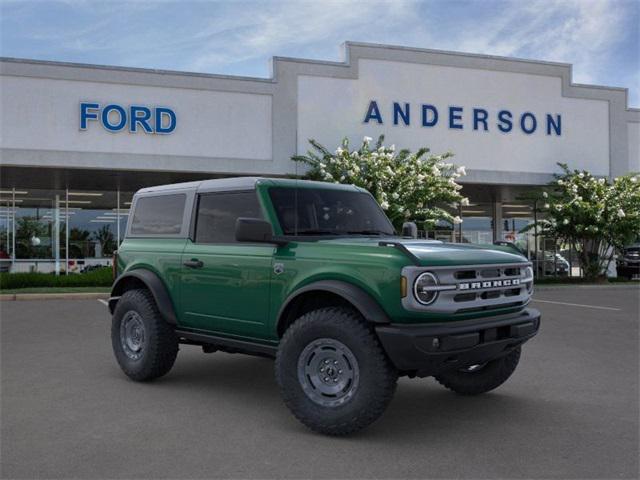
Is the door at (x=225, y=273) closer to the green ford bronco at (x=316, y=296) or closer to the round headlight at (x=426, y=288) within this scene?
the green ford bronco at (x=316, y=296)

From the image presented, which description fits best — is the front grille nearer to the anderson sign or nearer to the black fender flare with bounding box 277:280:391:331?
the black fender flare with bounding box 277:280:391:331

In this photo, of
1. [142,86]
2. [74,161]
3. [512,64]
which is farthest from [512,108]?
[74,161]

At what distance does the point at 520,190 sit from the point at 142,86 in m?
15.4

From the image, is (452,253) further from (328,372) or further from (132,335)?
(132,335)

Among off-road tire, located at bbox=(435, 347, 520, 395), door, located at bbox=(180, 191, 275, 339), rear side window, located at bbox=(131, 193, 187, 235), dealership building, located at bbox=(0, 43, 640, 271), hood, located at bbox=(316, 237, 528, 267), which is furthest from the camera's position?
dealership building, located at bbox=(0, 43, 640, 271)

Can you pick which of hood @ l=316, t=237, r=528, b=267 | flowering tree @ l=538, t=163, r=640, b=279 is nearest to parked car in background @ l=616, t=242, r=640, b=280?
flowering tree @ l=538, t=163, r=640, b=279

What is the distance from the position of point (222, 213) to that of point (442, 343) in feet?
8.75

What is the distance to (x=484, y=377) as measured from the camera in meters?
6.11

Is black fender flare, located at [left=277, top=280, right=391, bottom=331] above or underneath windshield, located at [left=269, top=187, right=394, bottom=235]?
underneath

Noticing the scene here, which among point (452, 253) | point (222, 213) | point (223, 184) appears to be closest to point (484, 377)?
point (452, 253)

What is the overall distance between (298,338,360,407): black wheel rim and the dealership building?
1621 centimetres

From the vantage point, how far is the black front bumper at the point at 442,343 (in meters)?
4.62

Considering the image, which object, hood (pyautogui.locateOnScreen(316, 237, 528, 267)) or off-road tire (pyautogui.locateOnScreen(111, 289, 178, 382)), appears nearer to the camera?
hood (pyautogui.locateOnScreen(316, 237, 528, 267))

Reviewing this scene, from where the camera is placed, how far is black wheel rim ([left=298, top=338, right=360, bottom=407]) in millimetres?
4914
